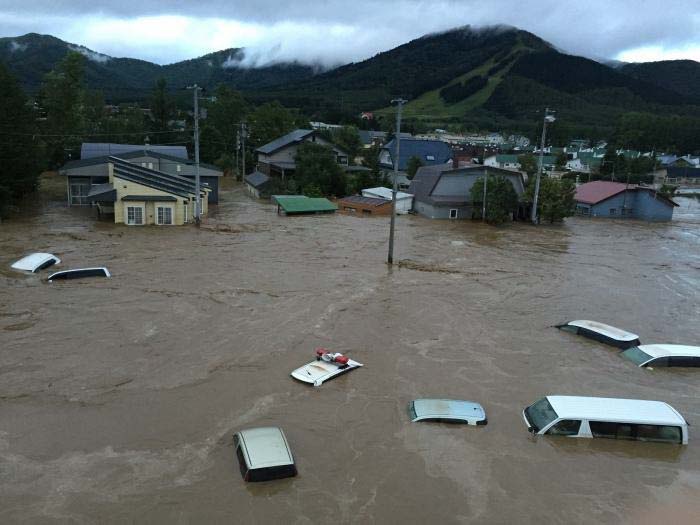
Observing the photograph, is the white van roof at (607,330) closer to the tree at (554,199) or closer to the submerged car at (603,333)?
the submerged car at (603,333)

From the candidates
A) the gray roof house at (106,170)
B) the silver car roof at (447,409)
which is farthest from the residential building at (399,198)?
the silver car roof at (447,409)

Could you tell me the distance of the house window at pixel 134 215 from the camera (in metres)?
33.3

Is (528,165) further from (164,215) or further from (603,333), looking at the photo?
(603,333)

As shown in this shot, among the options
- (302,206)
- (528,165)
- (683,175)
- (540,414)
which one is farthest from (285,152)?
(683,175)

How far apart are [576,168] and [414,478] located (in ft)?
300

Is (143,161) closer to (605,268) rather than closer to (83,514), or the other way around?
(605,268)

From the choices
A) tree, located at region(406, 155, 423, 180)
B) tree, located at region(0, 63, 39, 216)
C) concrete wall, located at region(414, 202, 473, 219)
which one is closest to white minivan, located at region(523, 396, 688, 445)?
concrete wall, located at region(414, 202, 473, 219)

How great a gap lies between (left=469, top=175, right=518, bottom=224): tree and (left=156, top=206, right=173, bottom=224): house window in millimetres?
20700

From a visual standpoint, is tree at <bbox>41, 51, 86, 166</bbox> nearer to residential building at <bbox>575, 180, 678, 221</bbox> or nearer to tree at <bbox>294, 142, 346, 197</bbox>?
tree at <bbox>294, 142, 346, 197</bbox>

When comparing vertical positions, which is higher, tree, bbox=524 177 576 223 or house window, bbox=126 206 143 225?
tree, bbox=524 177 576 223

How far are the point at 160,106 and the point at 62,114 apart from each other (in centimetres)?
1618

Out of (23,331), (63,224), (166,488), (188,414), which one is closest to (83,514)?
(166,488)

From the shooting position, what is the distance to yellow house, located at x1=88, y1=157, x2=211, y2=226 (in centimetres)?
3291

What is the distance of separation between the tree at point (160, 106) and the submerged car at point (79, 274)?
57935 mm
